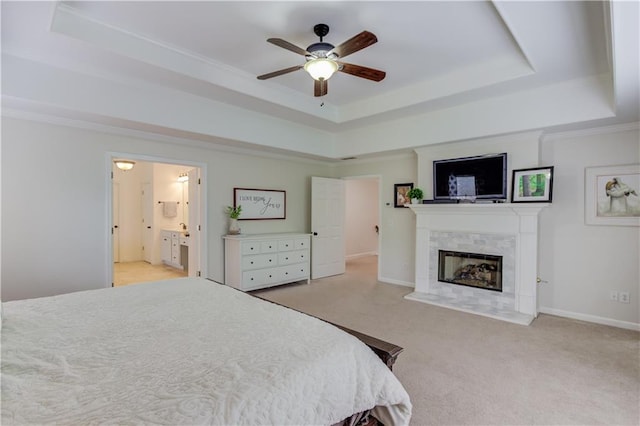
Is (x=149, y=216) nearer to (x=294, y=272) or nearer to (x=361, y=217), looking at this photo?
(x=294, y=272)

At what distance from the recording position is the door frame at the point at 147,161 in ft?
12.6

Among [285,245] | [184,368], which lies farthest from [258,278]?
[184,368]

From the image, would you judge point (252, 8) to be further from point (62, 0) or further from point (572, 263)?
point (572, 263)

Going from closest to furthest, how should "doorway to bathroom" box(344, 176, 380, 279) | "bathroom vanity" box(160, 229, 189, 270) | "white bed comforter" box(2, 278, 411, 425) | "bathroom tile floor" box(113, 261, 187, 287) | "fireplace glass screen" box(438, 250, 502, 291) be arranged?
"white bed comforter" box(2, 278, 411, 425) < "fireplace glass screen" box(438, 250, 502, 291) < "bathroom tile floor" box(113, 261, 187, 287) < "bathroom vanity" box(160, 229, 189, 270) < "doorway to bathroom" box(344, 176, 380, 279)

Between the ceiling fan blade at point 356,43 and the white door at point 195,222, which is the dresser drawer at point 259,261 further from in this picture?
the ceiling fan blade at point 356,43

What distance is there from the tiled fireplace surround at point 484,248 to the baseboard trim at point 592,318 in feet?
1.02

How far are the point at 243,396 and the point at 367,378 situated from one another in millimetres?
605

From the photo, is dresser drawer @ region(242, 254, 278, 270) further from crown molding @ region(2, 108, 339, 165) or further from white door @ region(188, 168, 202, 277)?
crown molding @ region(2, 108, 339, 165)

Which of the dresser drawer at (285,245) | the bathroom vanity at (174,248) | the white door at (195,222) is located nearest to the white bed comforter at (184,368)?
the white door at (195,222)

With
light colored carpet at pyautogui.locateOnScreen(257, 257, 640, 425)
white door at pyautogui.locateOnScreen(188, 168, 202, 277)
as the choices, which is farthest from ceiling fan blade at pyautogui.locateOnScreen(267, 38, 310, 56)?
white door at pyautogui.locateOnScreen(188, 168, 202, 277)

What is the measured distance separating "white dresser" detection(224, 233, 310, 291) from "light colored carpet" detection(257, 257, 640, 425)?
0.72 metres

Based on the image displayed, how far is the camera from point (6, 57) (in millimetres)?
2760

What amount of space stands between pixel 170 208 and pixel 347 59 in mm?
5818

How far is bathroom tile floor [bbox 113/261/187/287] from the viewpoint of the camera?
18.9 feet
